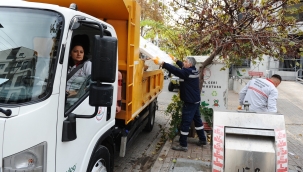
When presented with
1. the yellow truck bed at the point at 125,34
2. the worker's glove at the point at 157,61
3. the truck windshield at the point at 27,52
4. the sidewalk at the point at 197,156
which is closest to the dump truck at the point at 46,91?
the truck windshield at the point at 27,52

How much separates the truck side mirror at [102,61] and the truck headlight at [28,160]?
0.69m

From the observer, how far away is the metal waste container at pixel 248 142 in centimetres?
320

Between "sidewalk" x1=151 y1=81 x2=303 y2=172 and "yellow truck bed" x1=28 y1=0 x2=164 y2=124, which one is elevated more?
"yellow truck bed" x1=28 y1=0 x2=164 y2=124

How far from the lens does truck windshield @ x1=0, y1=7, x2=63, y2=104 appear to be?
2.21 m

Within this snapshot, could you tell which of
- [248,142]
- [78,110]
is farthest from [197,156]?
[78,110]

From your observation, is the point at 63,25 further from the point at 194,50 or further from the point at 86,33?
the point at 194,50

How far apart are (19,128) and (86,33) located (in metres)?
1.58

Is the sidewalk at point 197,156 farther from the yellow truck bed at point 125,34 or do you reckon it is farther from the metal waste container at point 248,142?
the metal waste container at point 248,142

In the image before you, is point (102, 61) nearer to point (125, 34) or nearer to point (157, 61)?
point (125, 34)

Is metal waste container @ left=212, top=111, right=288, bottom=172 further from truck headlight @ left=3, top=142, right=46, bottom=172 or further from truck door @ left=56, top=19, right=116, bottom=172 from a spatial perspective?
truck headlight @ left=3, top=142, right=46, bottom=172

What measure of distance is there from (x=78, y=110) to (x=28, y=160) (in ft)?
2.43

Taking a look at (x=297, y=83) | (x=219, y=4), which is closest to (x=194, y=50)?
(x=219, y=4)

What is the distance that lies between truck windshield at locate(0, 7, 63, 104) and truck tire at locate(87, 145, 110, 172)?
3.66 ft

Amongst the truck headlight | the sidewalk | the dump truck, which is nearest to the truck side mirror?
the dump truck
